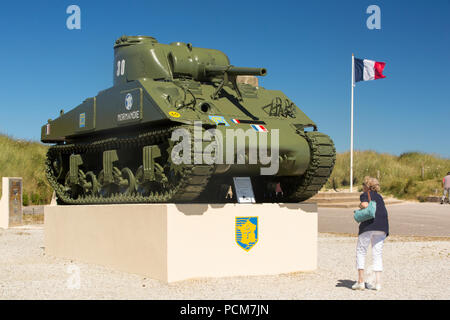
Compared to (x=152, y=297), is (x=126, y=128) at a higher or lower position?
higher

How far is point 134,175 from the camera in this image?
11.0 m

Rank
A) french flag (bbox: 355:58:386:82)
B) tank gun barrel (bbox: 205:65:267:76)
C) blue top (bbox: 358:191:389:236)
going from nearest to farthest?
blue top (bbox: 358:191:389:236)
tank gun barrel (bbox: 205:65:267:76)
french flag (bbox: 355:58:386:82)

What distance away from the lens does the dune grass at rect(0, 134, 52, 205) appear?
25938mm

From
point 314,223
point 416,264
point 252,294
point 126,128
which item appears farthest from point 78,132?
point 416,264

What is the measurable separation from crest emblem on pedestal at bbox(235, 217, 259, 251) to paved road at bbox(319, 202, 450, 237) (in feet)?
26.0

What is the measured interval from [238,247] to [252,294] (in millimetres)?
1621

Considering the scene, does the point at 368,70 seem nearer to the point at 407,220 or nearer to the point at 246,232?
the point at 407,220

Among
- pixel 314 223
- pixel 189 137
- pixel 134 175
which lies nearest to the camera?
pixel 189 137

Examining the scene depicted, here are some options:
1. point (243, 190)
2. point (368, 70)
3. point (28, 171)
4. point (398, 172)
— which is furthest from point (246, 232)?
point (398, 172)

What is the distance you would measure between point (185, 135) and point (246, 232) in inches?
74.4

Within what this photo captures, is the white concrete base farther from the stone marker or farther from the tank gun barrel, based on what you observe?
the stone marker

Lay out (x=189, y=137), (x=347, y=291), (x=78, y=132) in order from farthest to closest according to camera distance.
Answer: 1. (x=78, y=132)
2. (x=189, y=137)
3. (x=347, y=291)

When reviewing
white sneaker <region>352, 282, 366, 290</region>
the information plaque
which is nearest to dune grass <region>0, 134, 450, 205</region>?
the information plaque

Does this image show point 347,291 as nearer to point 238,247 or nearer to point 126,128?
point 238,247
